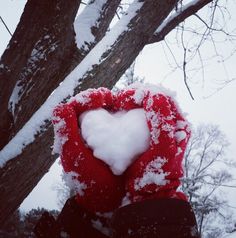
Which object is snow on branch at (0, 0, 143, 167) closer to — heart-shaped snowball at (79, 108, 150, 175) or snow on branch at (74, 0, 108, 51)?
snow on branch at (74, 0, 108, 51)

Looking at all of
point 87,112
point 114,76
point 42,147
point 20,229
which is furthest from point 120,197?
point 20,229

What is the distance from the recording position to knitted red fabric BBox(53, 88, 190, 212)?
2.96 ft

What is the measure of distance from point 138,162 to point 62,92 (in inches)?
48.1

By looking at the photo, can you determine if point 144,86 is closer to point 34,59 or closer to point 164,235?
point 164,235

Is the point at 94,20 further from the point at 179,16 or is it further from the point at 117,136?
the point at 117,136

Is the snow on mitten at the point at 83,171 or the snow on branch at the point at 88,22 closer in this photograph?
the snow on mitten at the point at 83,171

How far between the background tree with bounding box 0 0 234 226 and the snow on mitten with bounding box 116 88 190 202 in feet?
3.47

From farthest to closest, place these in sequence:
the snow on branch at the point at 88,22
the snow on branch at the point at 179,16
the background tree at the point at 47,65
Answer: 1. the snow on branch at the point at 179,16
2. the snow on branch at the point at 88,22
3. the background tree at the point at 47,65

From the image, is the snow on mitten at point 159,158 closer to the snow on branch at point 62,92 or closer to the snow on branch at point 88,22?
the snow on branch at point 62,92

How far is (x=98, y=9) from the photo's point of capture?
242 centimetres

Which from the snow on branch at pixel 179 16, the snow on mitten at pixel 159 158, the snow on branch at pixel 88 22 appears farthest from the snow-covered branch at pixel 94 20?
Result: the snow on mitten at pixel 159 158

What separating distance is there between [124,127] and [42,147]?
42.2 inches

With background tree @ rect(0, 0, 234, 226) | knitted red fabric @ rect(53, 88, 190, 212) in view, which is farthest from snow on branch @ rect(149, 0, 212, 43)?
knitted red fabric @ rect(53, 88, 190, 212)

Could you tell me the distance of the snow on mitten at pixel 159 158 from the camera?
0.89 meters
